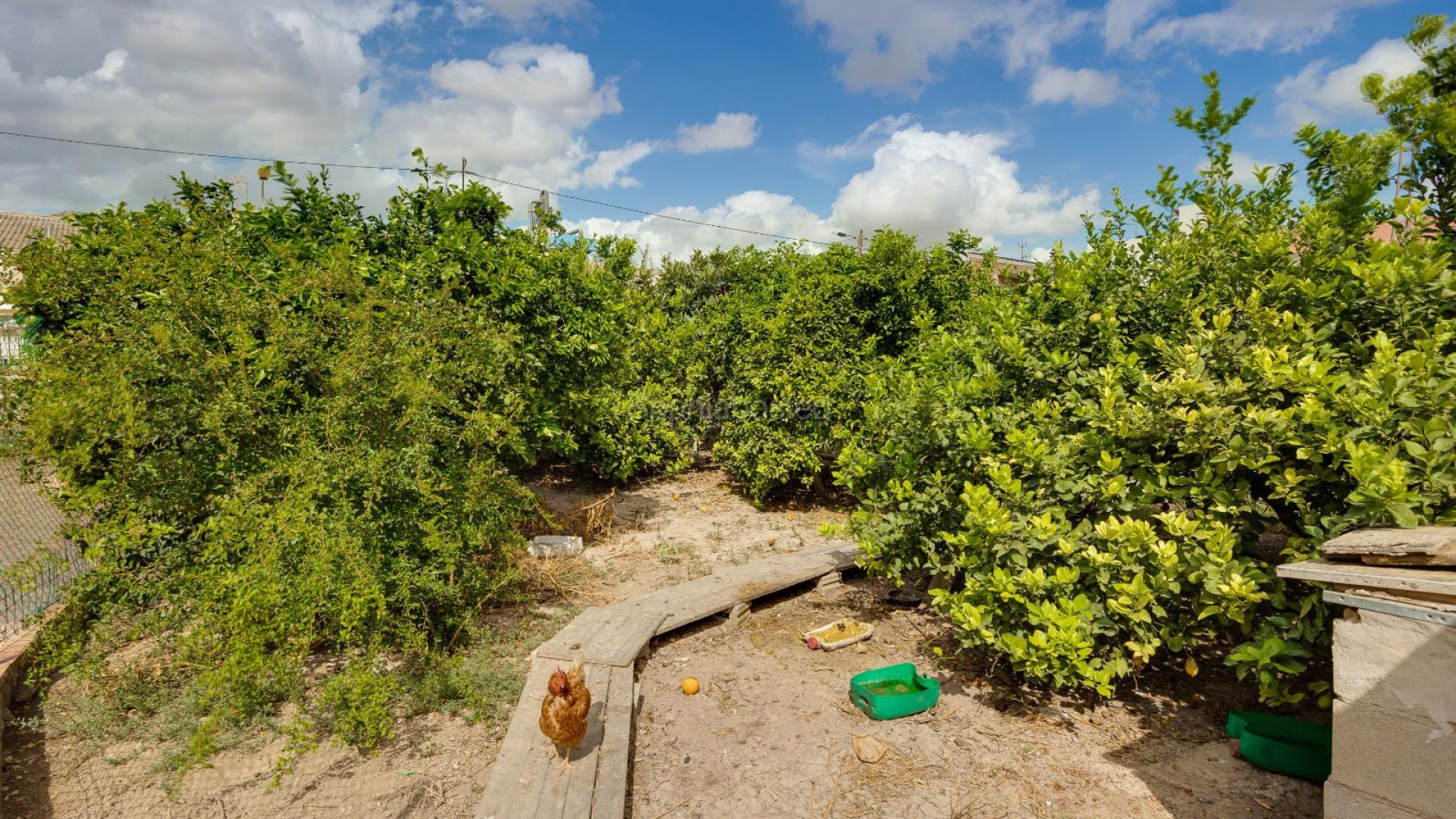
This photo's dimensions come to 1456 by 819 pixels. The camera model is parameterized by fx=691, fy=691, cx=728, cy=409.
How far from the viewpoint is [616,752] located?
3627 mm

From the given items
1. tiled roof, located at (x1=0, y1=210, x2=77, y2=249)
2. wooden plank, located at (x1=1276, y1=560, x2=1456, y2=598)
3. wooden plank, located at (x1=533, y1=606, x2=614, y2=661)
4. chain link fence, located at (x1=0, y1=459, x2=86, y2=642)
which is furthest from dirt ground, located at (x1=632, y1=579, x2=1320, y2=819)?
tiled roof, located at (x1=0, y1=210, x2=77, y2=249)

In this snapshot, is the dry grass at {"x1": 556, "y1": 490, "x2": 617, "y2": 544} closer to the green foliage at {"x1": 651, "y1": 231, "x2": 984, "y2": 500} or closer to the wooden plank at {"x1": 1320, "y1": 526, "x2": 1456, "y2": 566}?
the green foliage at {"x1": 651, "y1": 231, "x2": 984, "y2": 500}

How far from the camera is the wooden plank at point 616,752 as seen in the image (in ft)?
10.6

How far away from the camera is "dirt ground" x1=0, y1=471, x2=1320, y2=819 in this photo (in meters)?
3.49

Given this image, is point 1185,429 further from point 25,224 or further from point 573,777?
point 25,224

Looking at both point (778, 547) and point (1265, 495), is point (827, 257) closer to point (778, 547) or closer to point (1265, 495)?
point (778, 547)

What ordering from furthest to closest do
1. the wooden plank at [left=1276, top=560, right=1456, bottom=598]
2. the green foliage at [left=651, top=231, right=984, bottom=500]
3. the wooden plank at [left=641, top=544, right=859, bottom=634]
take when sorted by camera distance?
the green foliage at [left=651, top=231, right=984, bottom=500] < the wooden plank at [left=641, top=544, right=859, bottom=634] < the wooden plank at [left=1276, top=560, right=1456, bottom=598]

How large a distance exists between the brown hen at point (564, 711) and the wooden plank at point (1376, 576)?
3.23m

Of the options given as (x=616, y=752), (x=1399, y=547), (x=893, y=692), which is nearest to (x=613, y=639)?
(x=616, y=752)

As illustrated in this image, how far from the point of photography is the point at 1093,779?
370 centimetres

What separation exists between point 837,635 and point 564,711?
276 cm

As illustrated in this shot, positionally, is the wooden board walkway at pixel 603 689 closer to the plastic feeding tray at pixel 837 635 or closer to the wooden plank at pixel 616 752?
the wooden plank at pixel 616 752

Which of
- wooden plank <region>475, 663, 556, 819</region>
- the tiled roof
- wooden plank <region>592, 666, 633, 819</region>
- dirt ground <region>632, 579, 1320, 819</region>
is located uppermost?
the tiled roof

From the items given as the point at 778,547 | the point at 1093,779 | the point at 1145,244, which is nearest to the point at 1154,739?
the point at 1093,779
